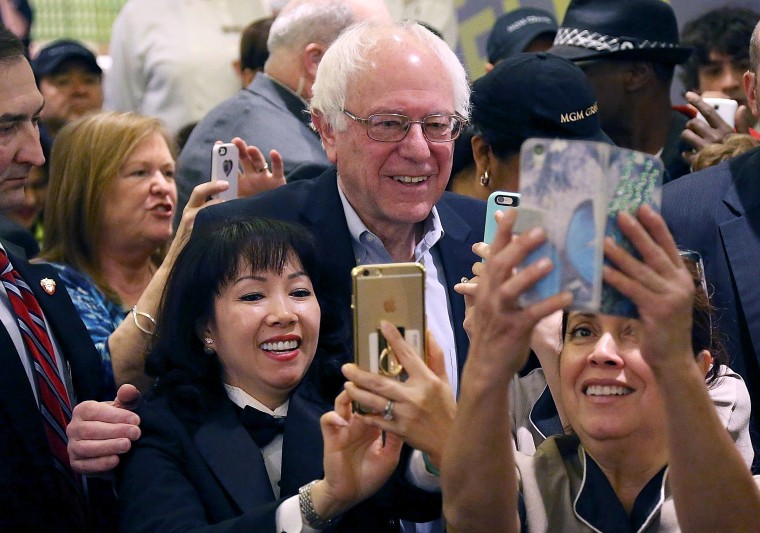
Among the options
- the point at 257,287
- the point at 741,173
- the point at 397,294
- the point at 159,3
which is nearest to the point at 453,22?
the point at 159,3

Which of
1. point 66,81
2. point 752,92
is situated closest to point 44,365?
point 752,92

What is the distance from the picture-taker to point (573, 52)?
16.1 ft

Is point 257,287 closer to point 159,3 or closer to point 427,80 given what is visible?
point 427,80

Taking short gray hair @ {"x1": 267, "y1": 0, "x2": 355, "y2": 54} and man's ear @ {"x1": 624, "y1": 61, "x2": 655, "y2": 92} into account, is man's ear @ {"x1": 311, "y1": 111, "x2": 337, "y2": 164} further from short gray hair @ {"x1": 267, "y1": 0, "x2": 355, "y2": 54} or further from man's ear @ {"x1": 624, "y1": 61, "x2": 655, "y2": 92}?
man's ear @ {"x1": 624, "y1": 61, "x2": 655, "y2": 92}

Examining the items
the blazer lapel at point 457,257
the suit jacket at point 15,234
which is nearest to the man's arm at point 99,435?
the blazer lapel at point 457,257

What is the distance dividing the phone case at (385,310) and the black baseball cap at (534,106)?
1686 mm

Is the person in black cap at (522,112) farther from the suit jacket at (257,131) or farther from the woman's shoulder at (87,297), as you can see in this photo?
the woman's shoulder at (87,297)

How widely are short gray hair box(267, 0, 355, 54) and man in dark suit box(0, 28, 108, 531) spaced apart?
192 centimetres

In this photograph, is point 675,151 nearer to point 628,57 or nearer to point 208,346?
point 628,57

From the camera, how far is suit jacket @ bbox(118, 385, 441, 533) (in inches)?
109

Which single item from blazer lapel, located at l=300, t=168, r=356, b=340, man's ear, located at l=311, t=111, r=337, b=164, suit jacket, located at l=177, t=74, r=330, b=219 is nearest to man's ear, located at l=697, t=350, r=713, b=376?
blazer lapel, located at l=300, t=168, r=356, b=340

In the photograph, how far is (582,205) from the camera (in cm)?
200

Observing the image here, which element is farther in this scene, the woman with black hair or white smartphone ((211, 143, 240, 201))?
white smartphone ((211, 143, 240, 201))

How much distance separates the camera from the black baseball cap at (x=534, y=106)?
404 centimetres
